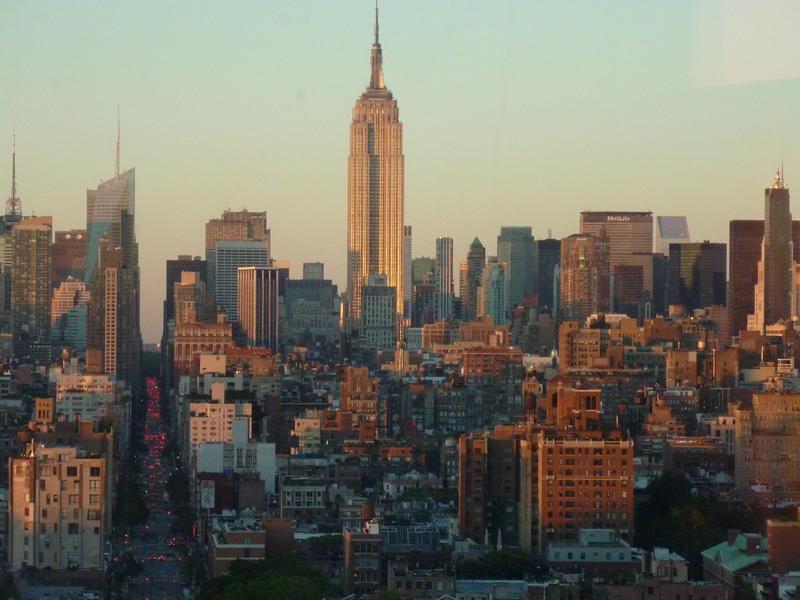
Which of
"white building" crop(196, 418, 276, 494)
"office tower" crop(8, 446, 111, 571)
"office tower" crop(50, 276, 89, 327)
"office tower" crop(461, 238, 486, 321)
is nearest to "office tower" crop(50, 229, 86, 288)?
"office tower" crop(50, 276, 89, 327)

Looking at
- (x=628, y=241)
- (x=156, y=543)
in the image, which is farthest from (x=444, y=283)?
(x=156, y=543)

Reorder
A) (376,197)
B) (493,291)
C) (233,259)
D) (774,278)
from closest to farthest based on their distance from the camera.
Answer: (774,278)
(493,291)
(233,259)
(376,197)

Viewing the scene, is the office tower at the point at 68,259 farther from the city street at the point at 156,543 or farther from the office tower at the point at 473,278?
the city street at the point at 156,543

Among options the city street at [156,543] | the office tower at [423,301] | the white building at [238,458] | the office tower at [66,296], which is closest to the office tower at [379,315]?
the office tower at [423,301]

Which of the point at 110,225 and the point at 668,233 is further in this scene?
the point at 110,225

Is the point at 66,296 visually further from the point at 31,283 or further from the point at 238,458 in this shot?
the point at 238,458

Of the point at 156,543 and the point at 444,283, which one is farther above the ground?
the point at 444,283

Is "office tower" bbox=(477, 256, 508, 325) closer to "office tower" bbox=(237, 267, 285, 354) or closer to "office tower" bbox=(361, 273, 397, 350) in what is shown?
"office tower" bbox=(361, 273, 397, 350)

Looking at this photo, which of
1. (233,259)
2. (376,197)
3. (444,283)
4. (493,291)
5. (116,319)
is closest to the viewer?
(116,319)
